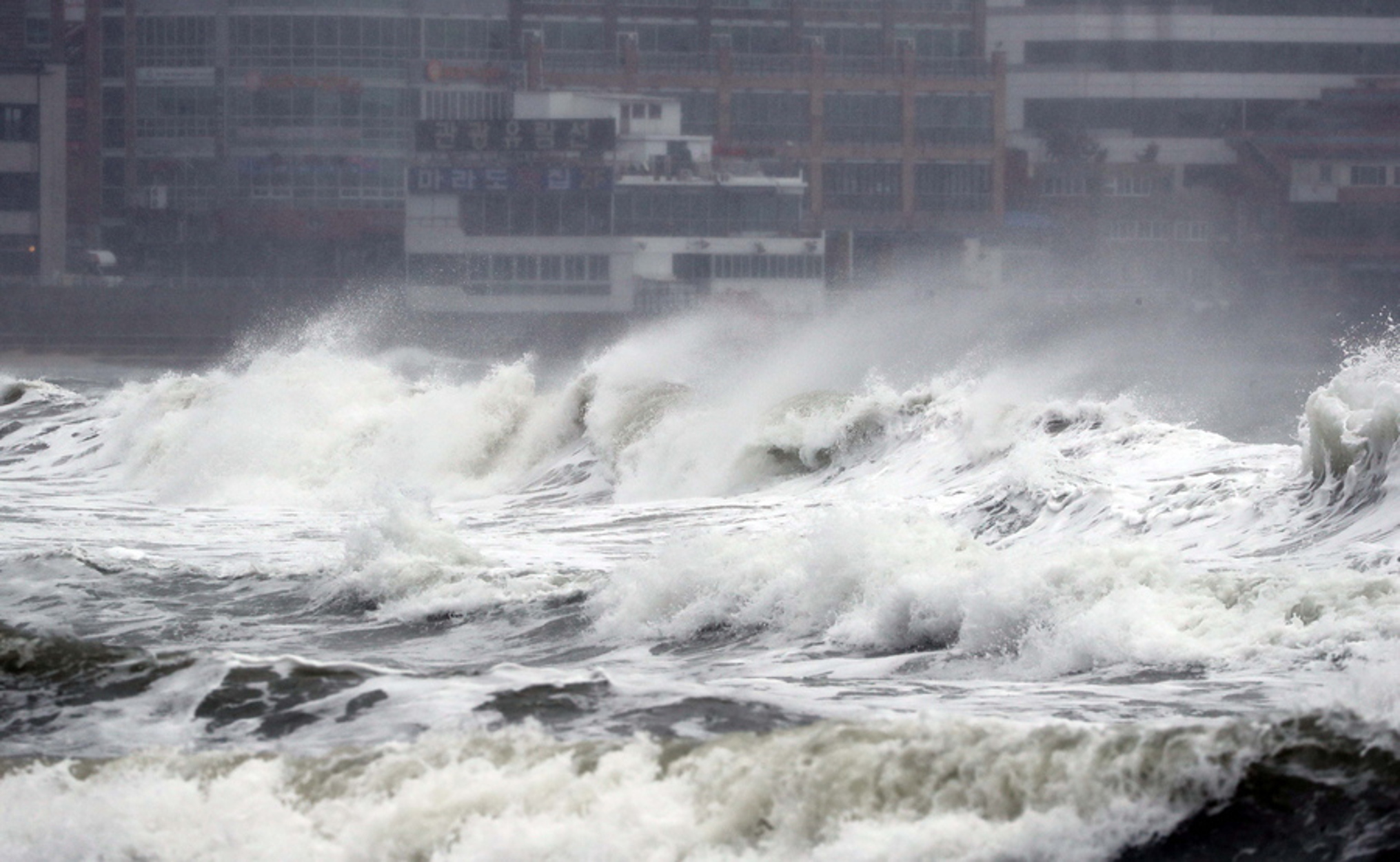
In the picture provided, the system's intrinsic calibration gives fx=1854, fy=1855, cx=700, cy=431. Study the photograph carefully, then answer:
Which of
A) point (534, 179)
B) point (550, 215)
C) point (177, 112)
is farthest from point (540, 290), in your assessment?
point (177, 112)

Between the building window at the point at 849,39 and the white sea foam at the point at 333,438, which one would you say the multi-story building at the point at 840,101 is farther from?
the white sea foam at the point at 333,438

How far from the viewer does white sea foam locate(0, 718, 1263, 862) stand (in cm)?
677

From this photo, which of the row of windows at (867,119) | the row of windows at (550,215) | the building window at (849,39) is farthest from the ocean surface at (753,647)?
the building window at (849,39)

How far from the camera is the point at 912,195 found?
7944 cm

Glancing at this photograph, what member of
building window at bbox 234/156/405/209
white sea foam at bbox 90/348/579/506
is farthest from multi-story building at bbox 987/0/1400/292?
white sea foam at bbox 90/348/579/506

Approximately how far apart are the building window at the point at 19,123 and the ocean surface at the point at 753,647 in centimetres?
5520

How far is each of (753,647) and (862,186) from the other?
69.4 m

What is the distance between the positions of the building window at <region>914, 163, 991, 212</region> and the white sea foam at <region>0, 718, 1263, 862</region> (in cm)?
7320

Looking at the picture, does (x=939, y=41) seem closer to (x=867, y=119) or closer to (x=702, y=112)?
(x=867, y=119)

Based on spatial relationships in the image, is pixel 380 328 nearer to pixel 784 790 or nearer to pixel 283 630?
pixel 283 630

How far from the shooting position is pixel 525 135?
72.6m

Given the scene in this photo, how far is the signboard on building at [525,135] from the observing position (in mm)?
72500

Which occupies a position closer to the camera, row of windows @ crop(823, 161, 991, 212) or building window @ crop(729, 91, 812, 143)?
row of windows @ crop(823, 161, 991, 212)

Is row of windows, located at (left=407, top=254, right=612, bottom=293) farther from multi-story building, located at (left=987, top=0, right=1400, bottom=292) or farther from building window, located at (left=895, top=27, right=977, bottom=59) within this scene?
multi-story building, located at (left=987, top=0, right=1400, bottom=292)
